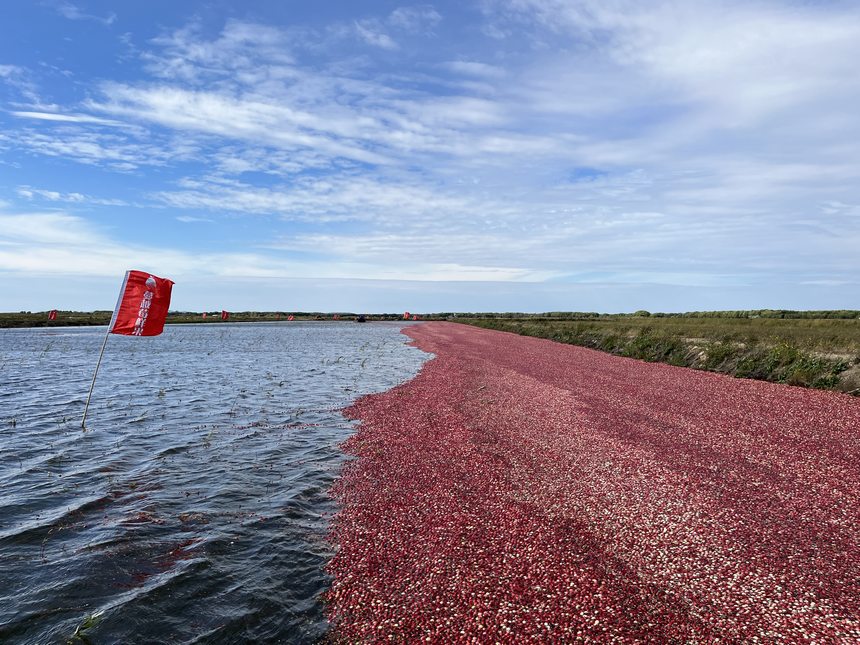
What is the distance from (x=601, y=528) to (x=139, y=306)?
14.3m

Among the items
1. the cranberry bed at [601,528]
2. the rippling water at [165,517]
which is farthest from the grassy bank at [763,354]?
the rippling water at [165,517]

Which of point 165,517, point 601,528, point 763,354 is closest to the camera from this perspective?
point 601,528

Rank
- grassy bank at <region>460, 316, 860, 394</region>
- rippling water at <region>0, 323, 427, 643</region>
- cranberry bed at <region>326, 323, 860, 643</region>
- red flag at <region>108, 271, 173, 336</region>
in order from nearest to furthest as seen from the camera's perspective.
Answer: cranberry bed at <region>326, 323, 860, 643</region>, rippling water at <region>0, 323, 427, 643</region>, red flag at <region>108, 271, 173, 336</region>, grassy bank at <region>460, 316, 860, 394</region>

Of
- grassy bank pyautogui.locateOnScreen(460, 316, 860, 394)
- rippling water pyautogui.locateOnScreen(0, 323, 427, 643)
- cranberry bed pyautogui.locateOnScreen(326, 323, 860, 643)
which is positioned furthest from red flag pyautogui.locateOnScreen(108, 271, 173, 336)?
grassy bank pyautogui.locateOnScreen(460, 316, 860, 394)

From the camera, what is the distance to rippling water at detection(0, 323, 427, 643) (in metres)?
6.29

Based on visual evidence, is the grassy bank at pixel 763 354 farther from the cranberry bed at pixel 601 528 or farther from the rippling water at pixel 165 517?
the rippling water at pixel 165 517

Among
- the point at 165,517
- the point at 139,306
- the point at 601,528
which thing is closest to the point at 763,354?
the point at 601,528

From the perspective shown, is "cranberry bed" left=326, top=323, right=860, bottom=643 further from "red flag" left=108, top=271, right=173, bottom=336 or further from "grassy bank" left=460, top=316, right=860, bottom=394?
"red flag" left=108, top=271, right=173, bottom=336

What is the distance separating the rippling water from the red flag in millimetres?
3332

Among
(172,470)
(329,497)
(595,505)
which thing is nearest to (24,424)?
(172,470)

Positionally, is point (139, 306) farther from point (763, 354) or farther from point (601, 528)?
point (763, 354)

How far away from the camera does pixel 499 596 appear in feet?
20.6

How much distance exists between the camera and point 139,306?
593 inches

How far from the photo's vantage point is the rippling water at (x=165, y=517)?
629 centimetres
